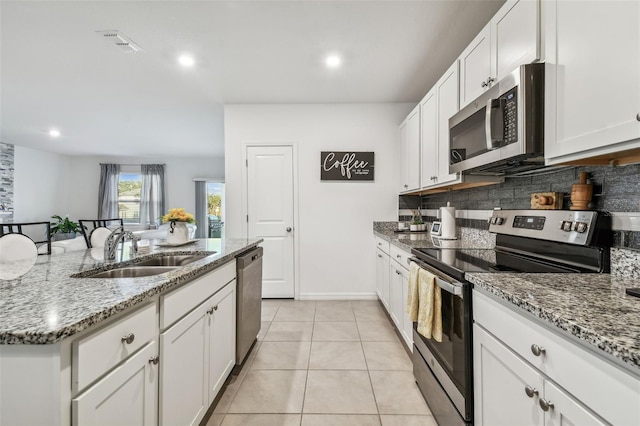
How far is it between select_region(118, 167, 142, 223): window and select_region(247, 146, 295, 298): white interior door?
218 inches

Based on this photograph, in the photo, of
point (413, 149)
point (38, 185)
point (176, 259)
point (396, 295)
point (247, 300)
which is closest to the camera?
point (176, 259)

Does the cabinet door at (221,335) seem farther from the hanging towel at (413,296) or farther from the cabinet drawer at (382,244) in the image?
the cabinet drawer at (382,244)

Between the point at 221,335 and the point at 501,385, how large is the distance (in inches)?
56.1

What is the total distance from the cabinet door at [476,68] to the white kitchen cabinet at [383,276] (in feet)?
5.42

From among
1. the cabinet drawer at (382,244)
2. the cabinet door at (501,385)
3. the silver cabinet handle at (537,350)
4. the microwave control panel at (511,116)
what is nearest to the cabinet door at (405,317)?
the cabinet drawer at (382,244)

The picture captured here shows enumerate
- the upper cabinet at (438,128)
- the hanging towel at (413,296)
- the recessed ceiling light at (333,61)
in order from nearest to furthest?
the hanging towel at (413,296)
the upper cabinet at (438,128)
the recessed ceiling light at (333,61)

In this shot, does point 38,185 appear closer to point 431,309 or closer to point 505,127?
point 431,309

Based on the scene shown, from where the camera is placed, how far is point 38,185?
6809mm

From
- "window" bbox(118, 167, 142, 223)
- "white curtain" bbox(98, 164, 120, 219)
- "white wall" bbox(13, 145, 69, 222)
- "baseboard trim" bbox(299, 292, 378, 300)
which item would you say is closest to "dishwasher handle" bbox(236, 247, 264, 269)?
"baseboard trim" bbox(299, 292, 378, 300)

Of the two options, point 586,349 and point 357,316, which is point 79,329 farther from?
point 357,316

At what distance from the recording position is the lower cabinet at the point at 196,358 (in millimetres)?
1163

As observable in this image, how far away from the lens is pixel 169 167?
771 centimetres

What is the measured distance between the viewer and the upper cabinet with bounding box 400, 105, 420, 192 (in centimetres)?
294

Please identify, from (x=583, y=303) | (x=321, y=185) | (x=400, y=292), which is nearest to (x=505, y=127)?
(x=583, y=303)
